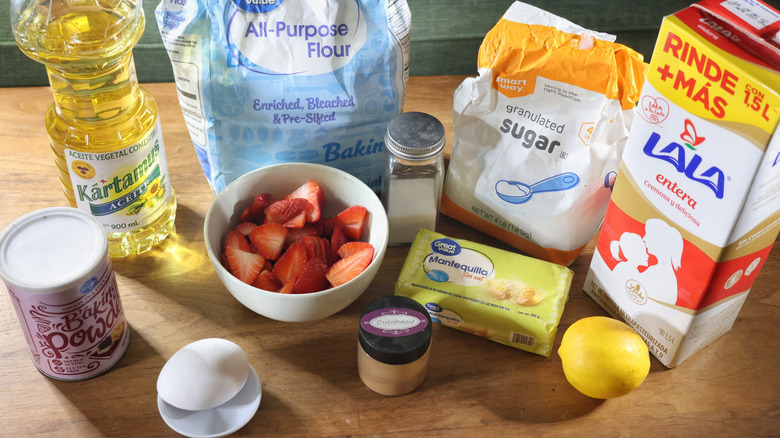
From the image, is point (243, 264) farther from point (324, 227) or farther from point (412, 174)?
point (412, 174)

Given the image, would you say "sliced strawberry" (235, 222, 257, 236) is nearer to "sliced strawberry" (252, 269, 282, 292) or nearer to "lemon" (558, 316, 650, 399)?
"sliced strawberry" (252, 269, 282, 292)

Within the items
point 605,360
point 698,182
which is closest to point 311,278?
point 605,360

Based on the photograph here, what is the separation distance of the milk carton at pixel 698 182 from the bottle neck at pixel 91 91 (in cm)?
72

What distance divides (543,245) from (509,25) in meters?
0.35

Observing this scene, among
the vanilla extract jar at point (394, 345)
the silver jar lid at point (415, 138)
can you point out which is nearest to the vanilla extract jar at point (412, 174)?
the silver jar lid at point (415, 138)

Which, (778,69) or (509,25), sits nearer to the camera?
(778,69)

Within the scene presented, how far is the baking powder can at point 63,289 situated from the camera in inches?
32.8

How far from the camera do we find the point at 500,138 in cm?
111

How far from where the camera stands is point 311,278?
981 millimetres

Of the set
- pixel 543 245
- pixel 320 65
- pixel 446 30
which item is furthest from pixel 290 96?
pixel 446 30

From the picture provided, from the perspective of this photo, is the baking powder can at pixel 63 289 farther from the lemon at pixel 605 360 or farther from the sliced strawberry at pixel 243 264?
the lemon at pixel 605 360

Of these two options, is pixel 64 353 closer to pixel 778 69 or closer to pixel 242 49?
pixel 242 49

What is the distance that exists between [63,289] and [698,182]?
0.75 m

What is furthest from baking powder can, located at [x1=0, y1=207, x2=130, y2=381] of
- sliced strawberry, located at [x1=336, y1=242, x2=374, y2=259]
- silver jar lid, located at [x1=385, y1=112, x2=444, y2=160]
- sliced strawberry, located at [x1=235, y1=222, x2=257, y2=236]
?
silver jar lid, located at [x1=385, y1=112, x2=444, y2=160]
